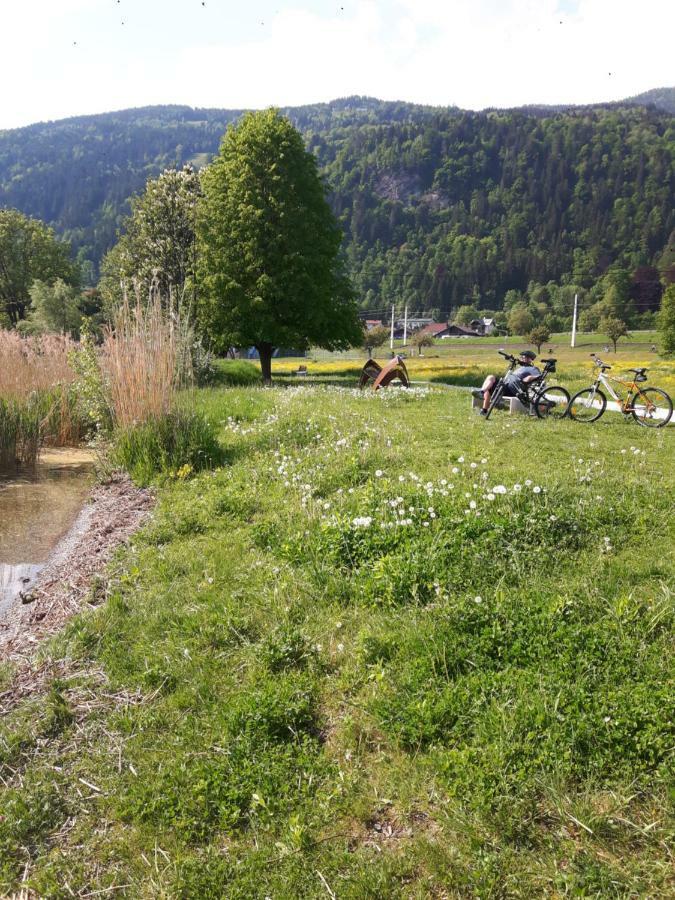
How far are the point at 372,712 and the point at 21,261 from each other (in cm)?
6366

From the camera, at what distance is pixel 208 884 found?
2479 millimetres

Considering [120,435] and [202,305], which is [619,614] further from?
[202,305]

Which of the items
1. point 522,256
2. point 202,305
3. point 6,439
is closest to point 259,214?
point 202,305

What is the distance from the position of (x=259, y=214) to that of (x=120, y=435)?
64.8 ft

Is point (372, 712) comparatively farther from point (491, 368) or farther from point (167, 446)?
point (491, 368)

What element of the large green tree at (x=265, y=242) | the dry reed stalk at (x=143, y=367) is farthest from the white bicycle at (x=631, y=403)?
the large green tree at (x=265, y=242)

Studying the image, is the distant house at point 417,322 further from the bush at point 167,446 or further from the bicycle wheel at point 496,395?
the bush at point 167,446

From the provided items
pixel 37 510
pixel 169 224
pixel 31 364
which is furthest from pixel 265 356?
pixel 37 510

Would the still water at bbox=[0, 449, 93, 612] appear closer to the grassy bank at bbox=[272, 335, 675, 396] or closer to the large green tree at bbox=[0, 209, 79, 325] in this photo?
the grassy bank at bbox=[272, 335, 675, 396]

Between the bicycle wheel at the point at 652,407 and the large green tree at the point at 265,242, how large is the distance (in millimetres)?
17794

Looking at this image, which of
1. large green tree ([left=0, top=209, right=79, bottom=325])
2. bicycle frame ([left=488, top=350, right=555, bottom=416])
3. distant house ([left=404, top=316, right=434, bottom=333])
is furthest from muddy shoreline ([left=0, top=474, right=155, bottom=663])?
distant house ([left=404, top=316, right=434, bottom=333])

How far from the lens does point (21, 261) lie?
55.8 metres

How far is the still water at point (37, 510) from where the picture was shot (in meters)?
6.34

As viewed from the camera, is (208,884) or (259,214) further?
(259,214)
